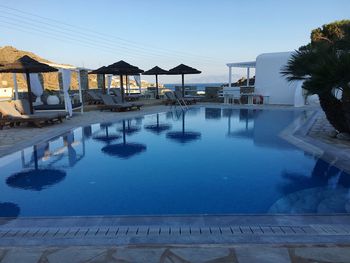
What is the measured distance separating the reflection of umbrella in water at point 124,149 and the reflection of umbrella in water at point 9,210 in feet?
9.61

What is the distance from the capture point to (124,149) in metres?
7.50

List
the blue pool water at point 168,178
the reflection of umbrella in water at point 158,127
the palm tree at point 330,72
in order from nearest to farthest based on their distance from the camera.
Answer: the blue pool water at point 168,178, the palm tree at point 330,72, the reflection of umbrella in water at point 158,127

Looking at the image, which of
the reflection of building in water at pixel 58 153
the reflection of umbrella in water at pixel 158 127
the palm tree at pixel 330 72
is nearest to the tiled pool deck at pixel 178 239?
the reflection of building in water at pixel 58 153

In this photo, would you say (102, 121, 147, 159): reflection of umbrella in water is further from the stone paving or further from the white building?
the white building

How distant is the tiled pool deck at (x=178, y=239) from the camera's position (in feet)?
7.90

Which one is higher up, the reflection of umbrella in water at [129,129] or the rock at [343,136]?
the rock at [343,136]

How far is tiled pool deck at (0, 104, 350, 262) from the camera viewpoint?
241 centimetres

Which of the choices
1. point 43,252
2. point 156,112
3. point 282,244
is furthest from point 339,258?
point 156,112

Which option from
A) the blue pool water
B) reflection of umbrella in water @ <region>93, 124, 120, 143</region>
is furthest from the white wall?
reflection of umbrella in water @ <region>93, 124, 120, 143</region>

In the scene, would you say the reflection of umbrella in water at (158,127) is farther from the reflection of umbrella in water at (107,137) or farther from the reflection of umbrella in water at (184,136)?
the reflection of umbrella in water at (107,137)

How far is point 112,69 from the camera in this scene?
14.8 meters

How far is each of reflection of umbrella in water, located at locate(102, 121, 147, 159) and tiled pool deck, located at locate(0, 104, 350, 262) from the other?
362 centimetres

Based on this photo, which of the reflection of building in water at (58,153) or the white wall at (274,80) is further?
the white wall at (274,80)

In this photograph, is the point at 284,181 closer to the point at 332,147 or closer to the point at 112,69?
the point at 332,147
